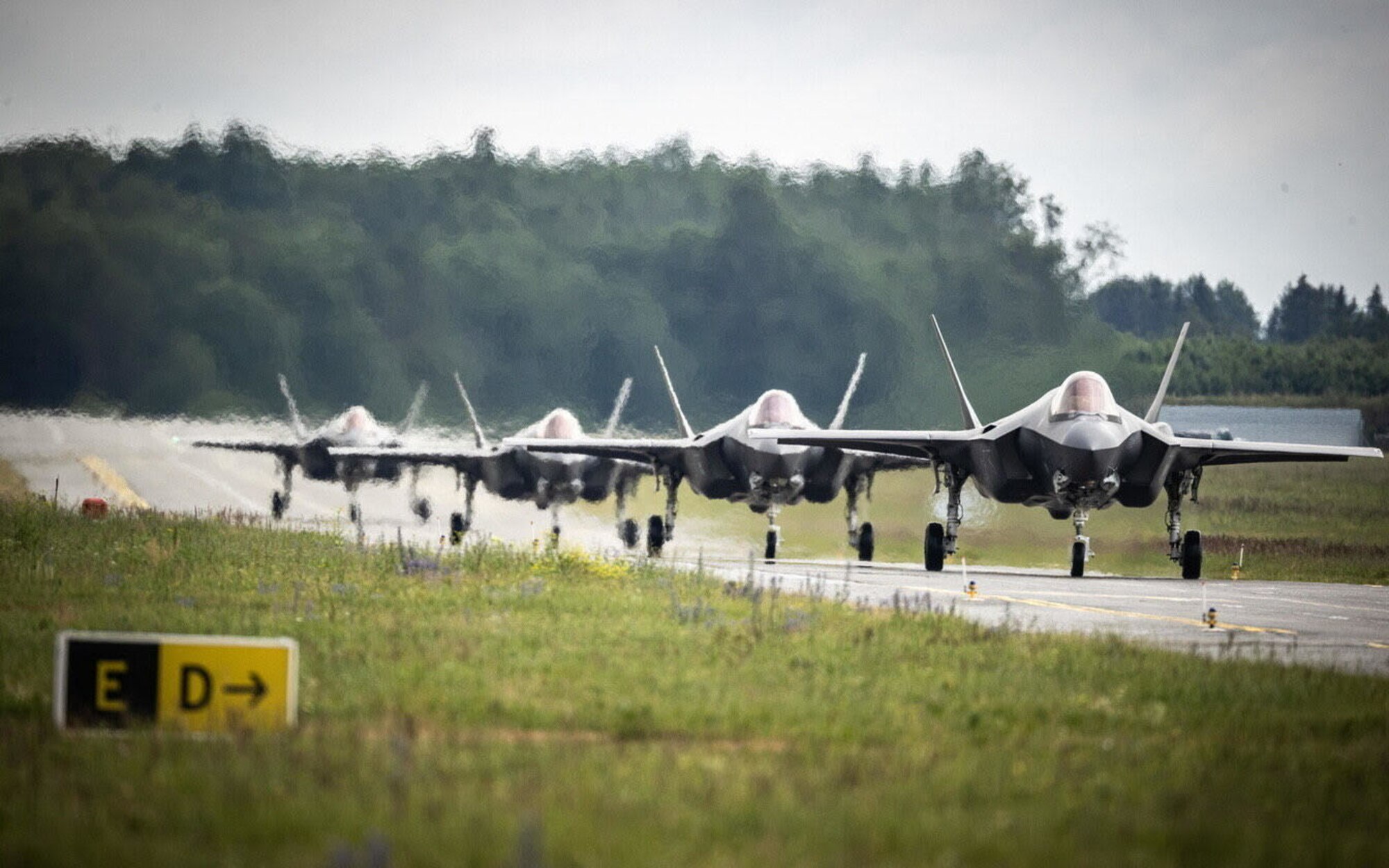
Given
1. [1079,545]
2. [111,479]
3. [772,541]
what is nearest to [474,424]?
[111,479]

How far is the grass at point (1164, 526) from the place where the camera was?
33781 millimetres

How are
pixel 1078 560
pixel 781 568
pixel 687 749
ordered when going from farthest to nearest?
1. pixel 781 568
2. pixel 1078 560
3. pixel 687 749

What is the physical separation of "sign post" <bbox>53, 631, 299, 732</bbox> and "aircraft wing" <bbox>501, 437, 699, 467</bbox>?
937 inches

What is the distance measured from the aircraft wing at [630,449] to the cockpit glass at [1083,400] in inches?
343

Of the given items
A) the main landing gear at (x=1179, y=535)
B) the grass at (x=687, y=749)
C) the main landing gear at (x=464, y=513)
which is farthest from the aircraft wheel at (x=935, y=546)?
the main landing gear at (x=464, y=513)

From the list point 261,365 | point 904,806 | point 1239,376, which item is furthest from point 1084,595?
point 261,365

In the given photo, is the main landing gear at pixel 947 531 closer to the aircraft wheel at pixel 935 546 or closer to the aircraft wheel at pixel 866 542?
the aircraft wheel at pixel 935 546

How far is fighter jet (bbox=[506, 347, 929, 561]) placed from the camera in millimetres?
31891

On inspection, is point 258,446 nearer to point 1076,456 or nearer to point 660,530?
point 660,530

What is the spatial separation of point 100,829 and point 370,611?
9.67 meters

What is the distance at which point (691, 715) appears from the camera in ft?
35.6

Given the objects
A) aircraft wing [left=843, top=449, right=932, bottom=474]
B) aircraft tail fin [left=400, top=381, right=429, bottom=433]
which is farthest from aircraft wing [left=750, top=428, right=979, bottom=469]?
aircraft tail fin [left=400, top=381, right=429, bottom=433]

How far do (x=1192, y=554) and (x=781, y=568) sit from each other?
7.07m

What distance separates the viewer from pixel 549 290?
54156 millimetres
